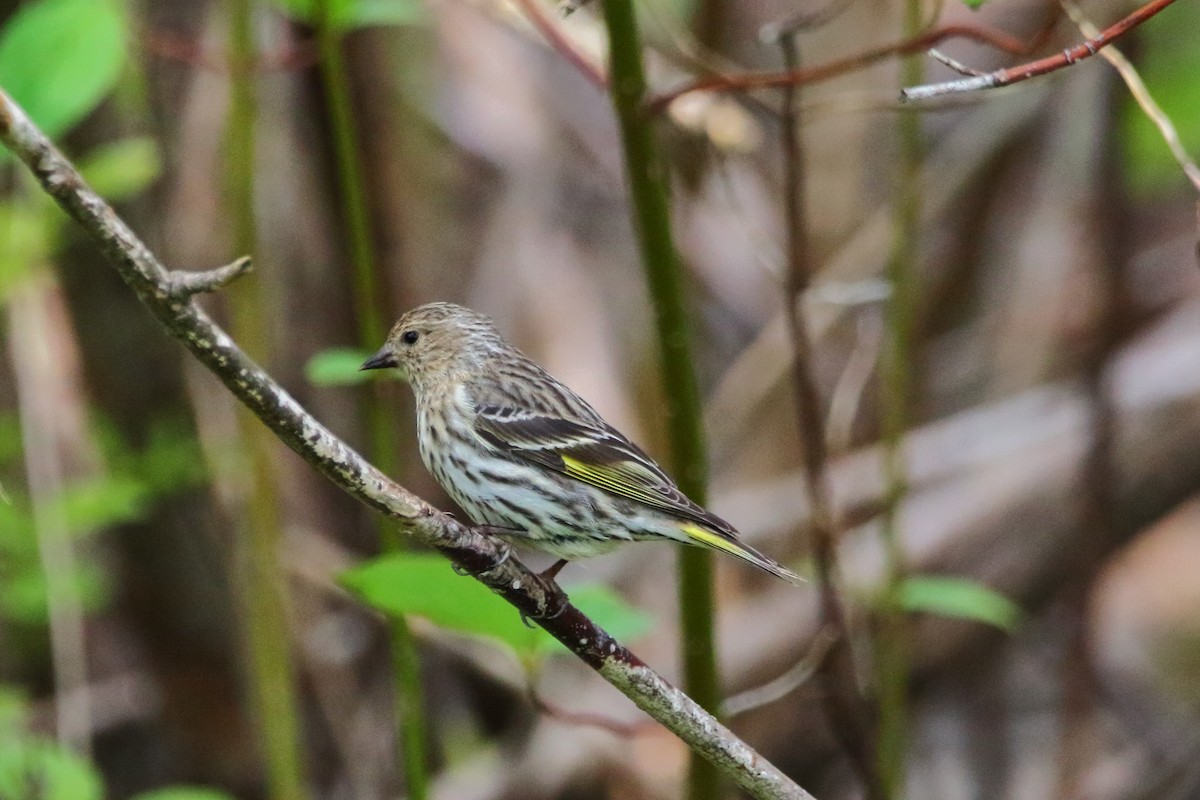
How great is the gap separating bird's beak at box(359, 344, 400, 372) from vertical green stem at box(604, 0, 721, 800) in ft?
2.42

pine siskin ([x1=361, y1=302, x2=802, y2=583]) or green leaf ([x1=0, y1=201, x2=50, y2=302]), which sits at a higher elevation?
green leaf ([x1=0, y1=201, x2=50, y2=302])

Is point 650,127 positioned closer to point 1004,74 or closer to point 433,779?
point 1004,74

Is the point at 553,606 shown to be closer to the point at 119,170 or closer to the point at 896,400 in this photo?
the point at 896,400

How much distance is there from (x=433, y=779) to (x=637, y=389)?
1.94 meters

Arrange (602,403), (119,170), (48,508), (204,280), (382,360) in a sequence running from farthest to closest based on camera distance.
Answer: (602,403) → (48,508) → (119,170) → (382,360) → (204,280)

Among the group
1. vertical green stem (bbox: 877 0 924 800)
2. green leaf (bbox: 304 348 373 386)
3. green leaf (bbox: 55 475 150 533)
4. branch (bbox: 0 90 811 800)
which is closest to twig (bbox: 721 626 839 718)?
vertical green stem (bbox: 877 0 924 800)

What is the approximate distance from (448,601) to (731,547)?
0.86 metres

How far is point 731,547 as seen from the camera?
10.7 ft

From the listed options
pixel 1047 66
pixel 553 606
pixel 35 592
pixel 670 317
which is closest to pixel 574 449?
pixel 670 317

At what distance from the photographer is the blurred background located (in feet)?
17.7

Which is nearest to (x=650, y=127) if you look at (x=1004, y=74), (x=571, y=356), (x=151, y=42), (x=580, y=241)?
(x=1004, y=74)

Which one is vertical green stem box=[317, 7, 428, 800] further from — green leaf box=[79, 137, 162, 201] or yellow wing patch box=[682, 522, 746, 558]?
green leaf box=[79, 137, 162, 201]

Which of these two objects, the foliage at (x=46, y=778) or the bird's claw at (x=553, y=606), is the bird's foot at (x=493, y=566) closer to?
the bird's claw at (x=553, y=606)

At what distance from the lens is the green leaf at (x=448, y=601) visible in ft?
8.39
